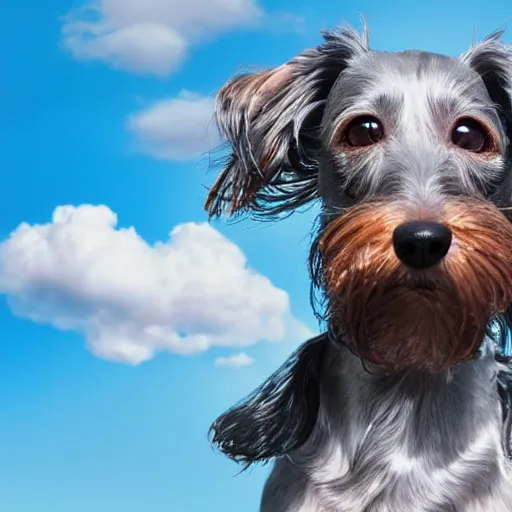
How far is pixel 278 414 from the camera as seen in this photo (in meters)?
5.93

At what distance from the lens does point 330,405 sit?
5.52m

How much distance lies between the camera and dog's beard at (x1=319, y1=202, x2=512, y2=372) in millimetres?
4711

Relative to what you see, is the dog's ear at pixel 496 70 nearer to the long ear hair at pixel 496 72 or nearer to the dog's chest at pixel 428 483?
the long ear hair at pixel 496 72

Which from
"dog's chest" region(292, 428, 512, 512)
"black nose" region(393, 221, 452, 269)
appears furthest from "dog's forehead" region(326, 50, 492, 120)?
"dog's chest" region(292, 428, 512, 512)

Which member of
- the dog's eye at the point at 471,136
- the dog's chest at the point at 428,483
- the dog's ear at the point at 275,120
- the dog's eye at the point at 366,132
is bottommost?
the dog's chest at the point at 428,483

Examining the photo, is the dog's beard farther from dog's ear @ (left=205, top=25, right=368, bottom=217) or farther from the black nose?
dog's ear @ (left=205, top=25, right=368, bottom=217)

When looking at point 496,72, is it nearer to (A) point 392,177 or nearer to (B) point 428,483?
(A) point 392,177

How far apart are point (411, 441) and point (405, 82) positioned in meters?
1.79

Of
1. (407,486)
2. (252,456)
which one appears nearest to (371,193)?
(407,486)

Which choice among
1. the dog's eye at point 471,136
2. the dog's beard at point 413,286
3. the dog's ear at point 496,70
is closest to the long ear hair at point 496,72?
the dog's ear at point 496,70

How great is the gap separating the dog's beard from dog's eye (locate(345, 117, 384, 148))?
493 millimetres

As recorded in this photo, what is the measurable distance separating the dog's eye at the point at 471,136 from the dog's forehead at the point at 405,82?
0.33 feet

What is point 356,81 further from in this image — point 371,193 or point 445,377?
point 445,377

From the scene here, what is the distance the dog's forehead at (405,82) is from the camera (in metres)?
5.27
